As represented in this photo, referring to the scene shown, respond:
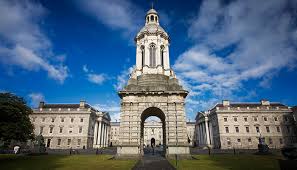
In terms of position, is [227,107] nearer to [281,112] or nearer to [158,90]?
[281,112]

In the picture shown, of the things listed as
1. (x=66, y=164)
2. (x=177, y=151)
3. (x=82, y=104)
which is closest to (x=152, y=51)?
(x=177, y=151)

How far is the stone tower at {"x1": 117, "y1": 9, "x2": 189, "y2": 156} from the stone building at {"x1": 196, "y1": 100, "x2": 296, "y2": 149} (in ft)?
129

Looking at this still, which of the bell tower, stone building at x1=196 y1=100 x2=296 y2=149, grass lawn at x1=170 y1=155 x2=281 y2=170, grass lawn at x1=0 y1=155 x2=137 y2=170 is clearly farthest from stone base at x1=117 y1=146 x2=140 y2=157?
stone building at x1=196 y1=100 x2=296 y2=149

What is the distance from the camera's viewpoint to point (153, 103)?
1014 inches

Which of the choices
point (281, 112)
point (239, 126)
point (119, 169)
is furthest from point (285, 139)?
point (119, 169)

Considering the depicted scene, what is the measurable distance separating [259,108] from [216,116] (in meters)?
13.8

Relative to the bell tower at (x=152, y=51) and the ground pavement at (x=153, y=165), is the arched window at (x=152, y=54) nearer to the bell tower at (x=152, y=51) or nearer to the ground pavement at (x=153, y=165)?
the bell tower at (x=152, y=51)

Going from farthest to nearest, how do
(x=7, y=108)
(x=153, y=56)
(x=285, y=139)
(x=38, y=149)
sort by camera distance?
1. (x=285, y=139)
2. (x=38, y=149)
3. (x=153, y=56)
4. (x=7, y=108)

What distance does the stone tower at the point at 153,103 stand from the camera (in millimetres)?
23953

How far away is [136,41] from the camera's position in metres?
32.5

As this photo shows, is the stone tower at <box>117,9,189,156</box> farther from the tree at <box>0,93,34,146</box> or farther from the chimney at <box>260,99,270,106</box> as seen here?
the chimney at <box>260,99,270,106</box>

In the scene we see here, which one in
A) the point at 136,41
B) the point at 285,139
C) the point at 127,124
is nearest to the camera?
the point at 127,124

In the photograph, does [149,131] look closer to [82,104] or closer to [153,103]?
[82,104]

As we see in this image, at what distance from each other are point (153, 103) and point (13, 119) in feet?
57.4
